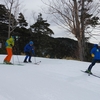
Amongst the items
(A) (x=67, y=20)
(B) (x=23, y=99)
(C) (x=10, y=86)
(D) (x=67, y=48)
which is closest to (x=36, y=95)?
(B) (x=23, y=99)

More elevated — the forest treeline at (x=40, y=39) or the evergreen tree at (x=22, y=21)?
the evergreen tree at (x=22, y=21)

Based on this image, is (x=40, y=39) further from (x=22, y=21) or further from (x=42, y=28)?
(x=22, y=21)

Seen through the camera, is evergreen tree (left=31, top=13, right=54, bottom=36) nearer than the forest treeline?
No

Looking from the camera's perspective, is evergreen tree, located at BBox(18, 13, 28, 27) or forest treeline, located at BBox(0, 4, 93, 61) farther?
evergreen tree, located at BBox(18, 13, 28, 27)

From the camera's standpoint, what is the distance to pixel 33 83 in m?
5.31

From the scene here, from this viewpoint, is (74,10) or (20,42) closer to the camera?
(74,10)

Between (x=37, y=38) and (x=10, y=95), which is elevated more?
(x=37, y=38)

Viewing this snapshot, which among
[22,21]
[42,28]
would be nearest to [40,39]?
[42,28]

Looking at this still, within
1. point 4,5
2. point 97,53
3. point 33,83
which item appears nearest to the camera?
point 33,83

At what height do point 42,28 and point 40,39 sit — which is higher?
point 42,28

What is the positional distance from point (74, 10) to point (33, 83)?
11.9 metres

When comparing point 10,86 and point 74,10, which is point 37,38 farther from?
point 10,86

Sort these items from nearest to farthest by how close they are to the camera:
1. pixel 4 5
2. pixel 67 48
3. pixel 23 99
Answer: pixel 23 99, pixel 4 5, pixel 67 48

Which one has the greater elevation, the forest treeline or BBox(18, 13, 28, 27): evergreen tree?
BBox(18, 13, 28, 27): evergreen tree
